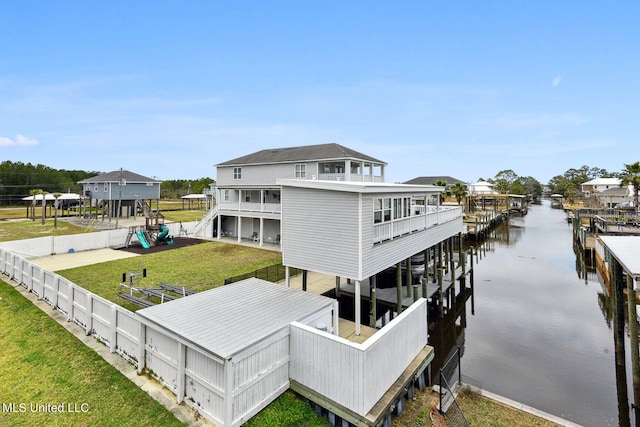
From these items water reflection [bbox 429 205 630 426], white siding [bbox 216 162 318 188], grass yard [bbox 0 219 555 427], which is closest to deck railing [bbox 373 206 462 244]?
grass yard [bbox 0 219 555 427]

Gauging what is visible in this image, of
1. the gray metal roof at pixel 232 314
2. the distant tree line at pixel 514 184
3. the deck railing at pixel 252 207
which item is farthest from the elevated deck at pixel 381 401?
the distant tree line at pixel 514 184

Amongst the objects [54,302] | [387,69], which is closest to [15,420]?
[54,302]

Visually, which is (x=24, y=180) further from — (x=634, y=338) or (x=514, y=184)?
(x=514, y=184)

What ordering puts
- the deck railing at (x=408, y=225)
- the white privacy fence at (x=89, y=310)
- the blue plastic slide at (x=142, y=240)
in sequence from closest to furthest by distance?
the white privacy fence at (x=89, y=310), the deck railing at (x=408, y=225), the blue plastic slide at (x=142, y=240)

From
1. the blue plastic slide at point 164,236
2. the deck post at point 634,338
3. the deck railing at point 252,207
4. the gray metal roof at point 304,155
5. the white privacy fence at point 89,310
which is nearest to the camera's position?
the white privacy fence at point 89,310

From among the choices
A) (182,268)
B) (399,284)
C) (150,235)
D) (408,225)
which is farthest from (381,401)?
(150,235)

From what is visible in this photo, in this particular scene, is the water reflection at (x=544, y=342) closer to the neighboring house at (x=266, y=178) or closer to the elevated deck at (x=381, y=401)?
the elevated deck at (x=381, y=401)
